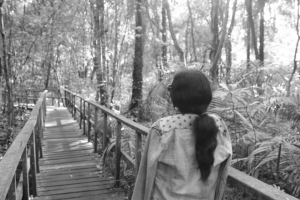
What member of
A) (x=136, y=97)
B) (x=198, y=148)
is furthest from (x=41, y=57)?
(x=198, y=148)

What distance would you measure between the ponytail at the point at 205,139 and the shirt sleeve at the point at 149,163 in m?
0.20

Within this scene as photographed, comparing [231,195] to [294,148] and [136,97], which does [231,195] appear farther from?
[136,97]

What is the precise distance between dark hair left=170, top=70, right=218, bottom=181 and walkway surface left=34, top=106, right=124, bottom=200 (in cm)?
289

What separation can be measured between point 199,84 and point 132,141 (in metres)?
4.24

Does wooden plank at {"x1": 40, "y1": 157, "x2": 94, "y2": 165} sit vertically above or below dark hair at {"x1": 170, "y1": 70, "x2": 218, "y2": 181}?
below

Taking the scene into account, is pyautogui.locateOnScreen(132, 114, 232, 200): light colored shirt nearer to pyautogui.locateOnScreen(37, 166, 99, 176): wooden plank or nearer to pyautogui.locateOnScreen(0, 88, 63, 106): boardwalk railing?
pyautogui.locateOnScreen(37, 166, 99, 176): wooden plank

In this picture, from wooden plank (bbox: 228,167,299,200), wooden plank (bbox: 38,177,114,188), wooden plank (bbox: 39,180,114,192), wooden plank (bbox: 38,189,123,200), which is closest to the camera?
wooden plank (bbox: 228,167,299,200)

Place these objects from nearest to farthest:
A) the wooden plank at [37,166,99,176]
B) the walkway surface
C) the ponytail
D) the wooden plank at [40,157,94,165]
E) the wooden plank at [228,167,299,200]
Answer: the wooden plank at [228,167,299,200] < the ponytail < the walkway surface < the wooden plank at [37,166,99,176] < the wooden plank at [40,157,94,165]

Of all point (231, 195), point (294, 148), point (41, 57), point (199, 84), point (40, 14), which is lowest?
point (231, 195)

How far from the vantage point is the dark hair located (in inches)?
61.0

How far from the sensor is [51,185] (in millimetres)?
4637

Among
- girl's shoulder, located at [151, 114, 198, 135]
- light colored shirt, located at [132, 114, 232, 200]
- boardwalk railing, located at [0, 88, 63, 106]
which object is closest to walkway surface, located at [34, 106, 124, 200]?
light colored shirt, located at [132, 114, 232, 200]

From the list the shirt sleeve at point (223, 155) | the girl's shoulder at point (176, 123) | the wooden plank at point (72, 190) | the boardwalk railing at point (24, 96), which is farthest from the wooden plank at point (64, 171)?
the boardwalk railing at point (24, 96)

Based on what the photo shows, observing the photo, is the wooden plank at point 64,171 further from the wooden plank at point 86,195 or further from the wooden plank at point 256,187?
the wooden plank at point 256,187
